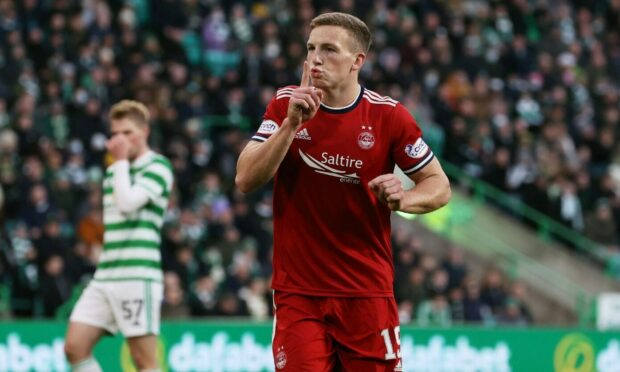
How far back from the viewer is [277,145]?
6.12 m

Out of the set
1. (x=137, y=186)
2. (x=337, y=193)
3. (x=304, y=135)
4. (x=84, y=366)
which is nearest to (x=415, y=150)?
(x=337, y=193)

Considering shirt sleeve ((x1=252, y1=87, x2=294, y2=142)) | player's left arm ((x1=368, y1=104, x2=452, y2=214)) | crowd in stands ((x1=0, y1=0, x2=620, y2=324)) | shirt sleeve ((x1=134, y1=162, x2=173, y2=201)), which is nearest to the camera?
shirt sleeve ((x1=252, y1=87, x2=294, y2=142))

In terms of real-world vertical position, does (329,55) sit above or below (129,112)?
below

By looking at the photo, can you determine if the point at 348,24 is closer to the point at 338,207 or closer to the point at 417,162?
the point at 417,162

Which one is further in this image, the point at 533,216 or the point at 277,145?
the point at 533,216

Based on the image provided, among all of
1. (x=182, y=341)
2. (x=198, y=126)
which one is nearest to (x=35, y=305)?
(x=182, y=341)

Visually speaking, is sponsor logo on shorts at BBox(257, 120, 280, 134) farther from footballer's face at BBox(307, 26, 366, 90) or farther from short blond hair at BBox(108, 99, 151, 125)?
short blond hair at BBox(108, 99, 151, 125)

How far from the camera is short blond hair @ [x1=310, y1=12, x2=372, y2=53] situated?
6438mm

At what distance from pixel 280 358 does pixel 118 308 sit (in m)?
2.55

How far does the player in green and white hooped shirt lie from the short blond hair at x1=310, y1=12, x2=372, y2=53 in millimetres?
2606

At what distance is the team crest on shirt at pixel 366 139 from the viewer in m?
6.48

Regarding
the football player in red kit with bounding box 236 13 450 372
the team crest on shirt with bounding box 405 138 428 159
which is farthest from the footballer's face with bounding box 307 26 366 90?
the team crest on shirt with bounding box 405 138 428 159

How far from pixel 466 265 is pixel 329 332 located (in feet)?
41.9

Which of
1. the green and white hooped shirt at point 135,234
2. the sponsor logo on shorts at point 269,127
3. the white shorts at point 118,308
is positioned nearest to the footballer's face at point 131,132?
the green and white hooped shirt at point 135,234
